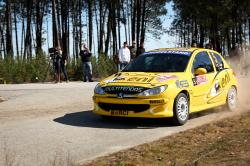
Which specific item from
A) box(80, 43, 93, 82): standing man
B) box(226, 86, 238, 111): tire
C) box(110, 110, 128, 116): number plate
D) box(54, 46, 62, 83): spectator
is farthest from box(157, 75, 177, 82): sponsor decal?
box(80, 43, 93, 82): standing man

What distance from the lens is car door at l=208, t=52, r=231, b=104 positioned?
41.5 ft

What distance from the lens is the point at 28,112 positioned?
13.3 m

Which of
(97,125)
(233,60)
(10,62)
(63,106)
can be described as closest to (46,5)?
(233,60)

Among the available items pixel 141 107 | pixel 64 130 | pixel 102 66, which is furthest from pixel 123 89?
pixel 102 66

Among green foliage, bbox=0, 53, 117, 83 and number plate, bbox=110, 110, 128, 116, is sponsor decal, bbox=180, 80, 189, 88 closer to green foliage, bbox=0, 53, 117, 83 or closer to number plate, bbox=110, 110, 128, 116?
number plate, bbox=110, 110, 128, 116

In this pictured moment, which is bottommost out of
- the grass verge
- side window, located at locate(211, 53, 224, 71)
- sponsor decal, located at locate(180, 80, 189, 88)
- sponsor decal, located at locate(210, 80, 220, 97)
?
the grass verge

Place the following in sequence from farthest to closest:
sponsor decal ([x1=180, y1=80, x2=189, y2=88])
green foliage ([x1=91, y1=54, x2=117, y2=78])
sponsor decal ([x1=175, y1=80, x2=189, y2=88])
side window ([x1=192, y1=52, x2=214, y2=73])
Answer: green foliage ([x1=91, y1=54, x2=117, y2=78]) < side window ([x1=192, y1=52, x2=214, y2=73]) < sponsor decal ([x1=180, y1=80, x2=189, y2=88]) < sponsor decal ([x1=175, y1=80, x2=189, y2=88])

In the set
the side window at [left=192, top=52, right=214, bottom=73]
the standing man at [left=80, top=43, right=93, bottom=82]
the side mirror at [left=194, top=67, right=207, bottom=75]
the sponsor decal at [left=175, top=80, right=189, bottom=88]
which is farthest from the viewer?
the standing man at [left=80, top=43, right=93, bottom=82]

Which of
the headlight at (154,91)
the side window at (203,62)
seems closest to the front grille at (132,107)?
the headlight at (154,91)

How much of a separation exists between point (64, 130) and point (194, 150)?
9.87ft

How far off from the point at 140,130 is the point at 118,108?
2.37 feet

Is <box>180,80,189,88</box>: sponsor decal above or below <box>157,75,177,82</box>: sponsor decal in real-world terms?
below

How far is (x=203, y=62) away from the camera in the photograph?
1261 centimetres

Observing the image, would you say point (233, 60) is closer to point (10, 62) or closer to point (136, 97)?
point (10, 62)
